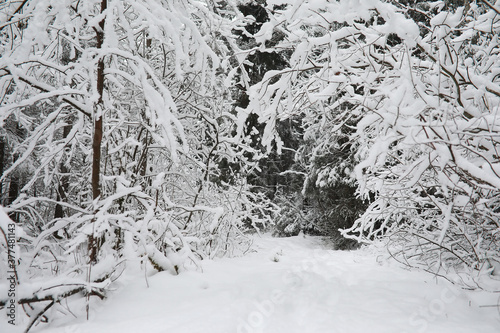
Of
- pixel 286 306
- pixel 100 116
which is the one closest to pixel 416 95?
pixel 286 306

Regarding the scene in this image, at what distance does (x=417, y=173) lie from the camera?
190 centimetres

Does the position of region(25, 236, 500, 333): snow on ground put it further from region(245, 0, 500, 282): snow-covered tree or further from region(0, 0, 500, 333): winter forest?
region(245, 0, 500, 282): snow-covered tree

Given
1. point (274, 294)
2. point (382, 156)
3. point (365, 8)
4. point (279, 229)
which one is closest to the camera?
point (365, 8)

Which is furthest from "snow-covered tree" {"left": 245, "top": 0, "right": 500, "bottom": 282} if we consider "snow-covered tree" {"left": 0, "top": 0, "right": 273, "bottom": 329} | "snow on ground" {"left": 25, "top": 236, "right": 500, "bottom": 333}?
"snow-covered tree" {"left": 0, "top": 0, "right": 273, "bottom": 329}

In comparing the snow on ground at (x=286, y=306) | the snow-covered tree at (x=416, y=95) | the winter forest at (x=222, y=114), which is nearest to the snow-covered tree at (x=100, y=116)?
the winter forest at (x=222, y=114)

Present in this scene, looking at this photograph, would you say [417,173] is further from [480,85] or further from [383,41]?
[383,41]

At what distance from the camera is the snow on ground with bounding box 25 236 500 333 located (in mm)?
2020

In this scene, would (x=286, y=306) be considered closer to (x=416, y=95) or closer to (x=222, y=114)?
(x=416, y=95)

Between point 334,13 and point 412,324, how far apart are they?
2.25m

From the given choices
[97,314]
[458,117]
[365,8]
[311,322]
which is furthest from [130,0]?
[311,322]

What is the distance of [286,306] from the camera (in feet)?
7.80

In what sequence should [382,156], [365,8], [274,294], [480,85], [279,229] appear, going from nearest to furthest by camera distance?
1. [365,8]
2. [382,156]
3. [480,85]
4. [274,294]
5. [279,229]

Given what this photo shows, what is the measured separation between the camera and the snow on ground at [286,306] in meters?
2.02

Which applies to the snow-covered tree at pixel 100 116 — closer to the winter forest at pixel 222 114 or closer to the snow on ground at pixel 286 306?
the winter forest at pixel 222 114
